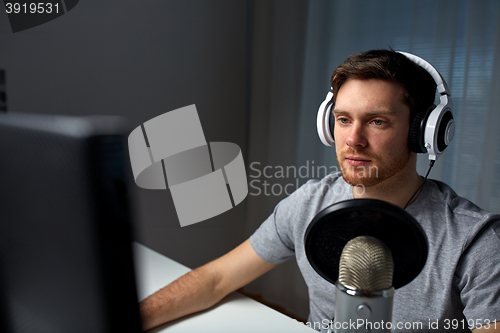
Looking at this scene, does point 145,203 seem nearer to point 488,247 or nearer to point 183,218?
point 183,218

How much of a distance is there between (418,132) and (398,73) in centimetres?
16

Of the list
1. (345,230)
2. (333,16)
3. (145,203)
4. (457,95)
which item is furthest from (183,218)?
(345,230)

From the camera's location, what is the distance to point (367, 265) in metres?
0.38

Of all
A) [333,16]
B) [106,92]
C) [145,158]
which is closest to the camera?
[145,158]

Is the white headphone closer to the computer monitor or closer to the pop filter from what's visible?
the pop filter

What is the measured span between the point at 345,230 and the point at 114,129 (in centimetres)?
28

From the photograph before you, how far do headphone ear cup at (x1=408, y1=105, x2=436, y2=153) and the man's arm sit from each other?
524 millimetres

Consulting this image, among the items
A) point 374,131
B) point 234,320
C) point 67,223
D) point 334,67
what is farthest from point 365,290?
point 334,67

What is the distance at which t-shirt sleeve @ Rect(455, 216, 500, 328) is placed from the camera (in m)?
0.77

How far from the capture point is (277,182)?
7.61 ft

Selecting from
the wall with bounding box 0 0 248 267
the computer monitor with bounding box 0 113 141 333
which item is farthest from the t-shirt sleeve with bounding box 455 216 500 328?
the wall with bounding box 0 0 248 267

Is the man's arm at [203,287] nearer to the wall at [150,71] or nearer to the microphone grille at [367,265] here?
the microphone grille at [367,265]

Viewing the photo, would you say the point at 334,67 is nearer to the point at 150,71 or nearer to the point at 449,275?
the point at 150,71

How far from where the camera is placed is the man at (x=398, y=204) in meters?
0.83
